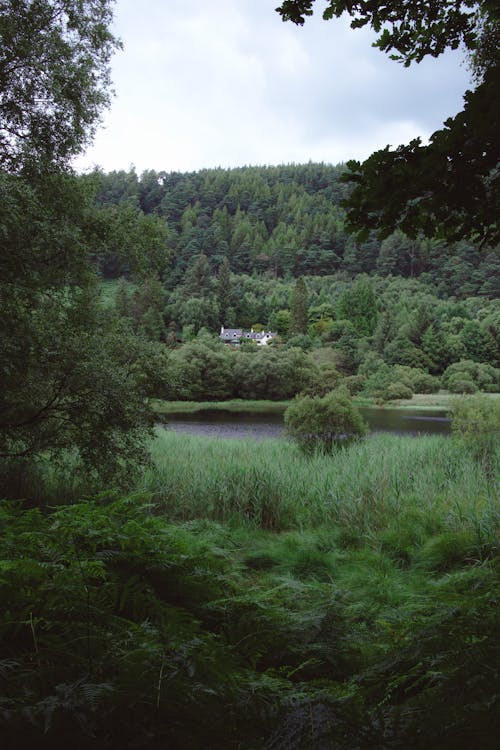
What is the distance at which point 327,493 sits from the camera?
23.4 ft

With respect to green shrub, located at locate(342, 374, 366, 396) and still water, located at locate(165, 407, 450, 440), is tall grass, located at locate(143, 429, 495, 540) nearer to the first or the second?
still water, located at locate(165, 407, 450, 440)

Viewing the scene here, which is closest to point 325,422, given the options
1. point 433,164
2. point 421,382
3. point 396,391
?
point 433,164

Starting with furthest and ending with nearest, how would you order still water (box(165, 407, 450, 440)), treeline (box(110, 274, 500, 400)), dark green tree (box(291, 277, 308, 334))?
dark green tree (box(291, 277, 308, 334))
treeline (box(110, 274, 500, 400))
still water (box(165, 407, 450, 440))

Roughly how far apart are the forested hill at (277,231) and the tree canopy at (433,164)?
38687 millimetres

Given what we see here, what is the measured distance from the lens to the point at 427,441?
37.7 feet

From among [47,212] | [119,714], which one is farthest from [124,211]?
[119,714]

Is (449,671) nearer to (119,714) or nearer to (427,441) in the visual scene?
(119,714)

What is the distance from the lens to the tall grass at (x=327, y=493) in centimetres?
602

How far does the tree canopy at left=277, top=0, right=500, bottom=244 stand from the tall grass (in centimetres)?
418

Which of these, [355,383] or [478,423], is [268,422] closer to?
[355,383]

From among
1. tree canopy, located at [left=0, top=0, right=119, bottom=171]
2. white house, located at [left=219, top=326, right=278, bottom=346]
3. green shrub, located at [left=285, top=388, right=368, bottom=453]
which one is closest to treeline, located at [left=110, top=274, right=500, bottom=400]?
white house, located at [left=219, top=326, right=278, bottom=346]

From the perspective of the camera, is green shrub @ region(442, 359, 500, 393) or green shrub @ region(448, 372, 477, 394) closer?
green shrub @ region(448, 372, 477, 394)

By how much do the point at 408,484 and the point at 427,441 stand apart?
445 cm

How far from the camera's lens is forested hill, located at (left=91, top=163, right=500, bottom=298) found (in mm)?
53872
